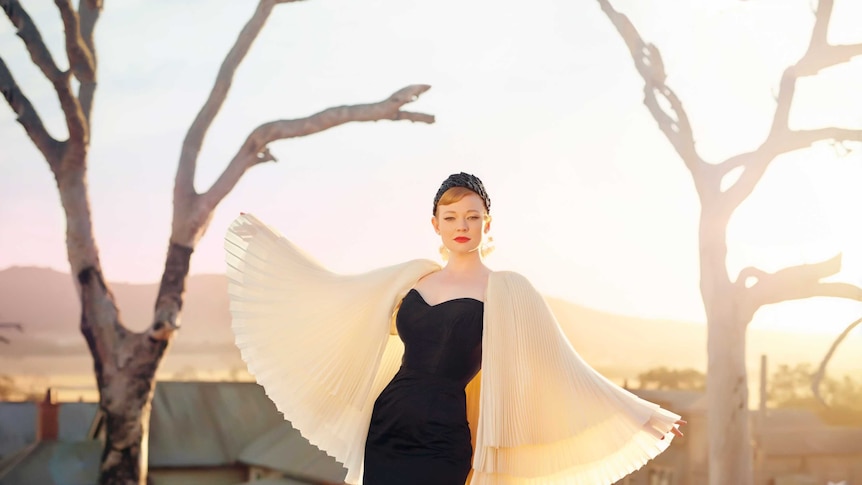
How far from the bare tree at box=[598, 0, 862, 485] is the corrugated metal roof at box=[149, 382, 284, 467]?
6.86 meters

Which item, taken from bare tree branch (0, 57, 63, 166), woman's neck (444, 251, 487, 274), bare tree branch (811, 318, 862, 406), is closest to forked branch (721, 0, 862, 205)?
bare tree branch (811, 318, 862, 406)

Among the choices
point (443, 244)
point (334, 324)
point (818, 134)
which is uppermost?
point (818, 134)

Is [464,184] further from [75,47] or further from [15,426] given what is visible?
[15,426]

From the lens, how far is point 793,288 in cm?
770

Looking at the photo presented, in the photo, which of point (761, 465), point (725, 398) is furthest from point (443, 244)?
point (761, 465)

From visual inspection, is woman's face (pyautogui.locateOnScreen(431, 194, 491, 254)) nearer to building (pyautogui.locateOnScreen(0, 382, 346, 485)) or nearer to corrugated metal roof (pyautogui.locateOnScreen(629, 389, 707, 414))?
corrugated metal roof (pyautogui.locateOnScreen(629, 389, 707, 414))

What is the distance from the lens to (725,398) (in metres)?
7.66

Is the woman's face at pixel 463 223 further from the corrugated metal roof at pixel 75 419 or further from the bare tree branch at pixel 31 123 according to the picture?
the corrugated metal roof at pixel 75 419

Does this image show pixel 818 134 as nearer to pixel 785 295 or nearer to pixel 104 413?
pixel 785 295

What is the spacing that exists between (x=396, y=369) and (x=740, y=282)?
561 cm

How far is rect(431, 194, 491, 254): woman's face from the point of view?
2574mm

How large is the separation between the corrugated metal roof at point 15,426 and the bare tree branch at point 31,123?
6.11 metres

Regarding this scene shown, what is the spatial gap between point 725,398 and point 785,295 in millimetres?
948

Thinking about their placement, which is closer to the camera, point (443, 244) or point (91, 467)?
point (443, 244)
